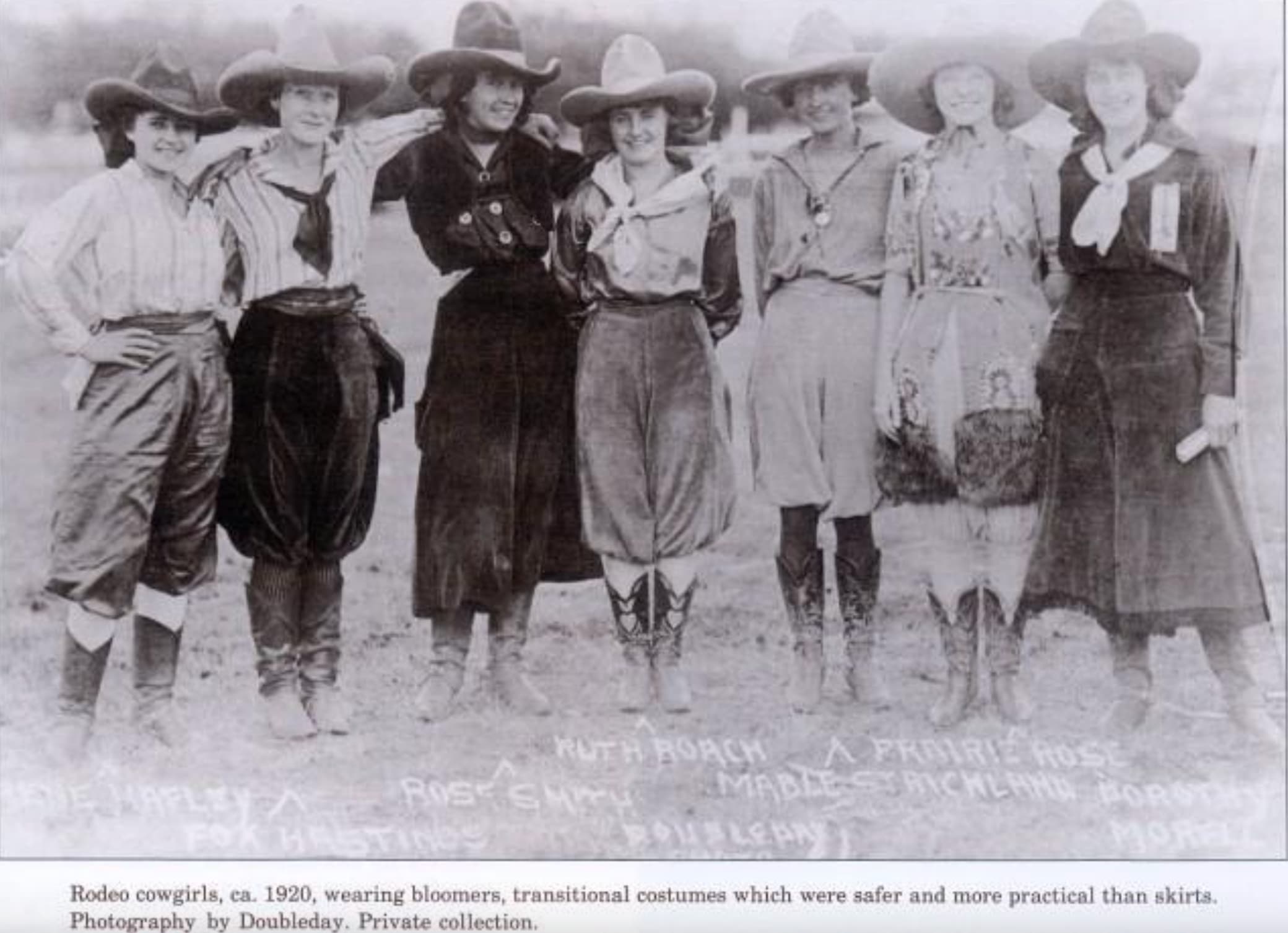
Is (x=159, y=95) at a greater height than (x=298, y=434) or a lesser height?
greater

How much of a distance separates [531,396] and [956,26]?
6.26 ft

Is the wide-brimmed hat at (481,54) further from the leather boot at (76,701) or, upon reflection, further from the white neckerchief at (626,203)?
the leather boot at (76,701)

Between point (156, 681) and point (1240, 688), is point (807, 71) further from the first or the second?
point (156, 681)

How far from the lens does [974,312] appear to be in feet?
20.2

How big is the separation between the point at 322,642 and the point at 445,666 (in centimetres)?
42

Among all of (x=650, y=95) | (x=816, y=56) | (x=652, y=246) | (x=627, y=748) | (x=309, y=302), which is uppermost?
(x=816, y=56)

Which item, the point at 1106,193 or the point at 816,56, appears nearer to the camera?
the point at 1106,193

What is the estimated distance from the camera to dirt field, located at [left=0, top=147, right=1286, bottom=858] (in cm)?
617

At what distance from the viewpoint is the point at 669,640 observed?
20.5ft

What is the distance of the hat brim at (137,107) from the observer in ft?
20.4

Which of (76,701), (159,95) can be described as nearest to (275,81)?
(159,95)

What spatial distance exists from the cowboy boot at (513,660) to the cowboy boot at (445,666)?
10 cm

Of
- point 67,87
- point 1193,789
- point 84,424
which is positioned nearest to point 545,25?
point 67,87

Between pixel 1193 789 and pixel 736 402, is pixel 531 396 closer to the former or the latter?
pixel 736 402
